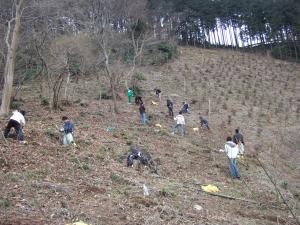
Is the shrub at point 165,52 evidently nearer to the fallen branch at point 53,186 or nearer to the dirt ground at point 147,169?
the dirt ground at point 147,169

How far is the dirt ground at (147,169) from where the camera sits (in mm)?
10070

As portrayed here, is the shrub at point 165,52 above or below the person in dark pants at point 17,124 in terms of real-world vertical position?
above

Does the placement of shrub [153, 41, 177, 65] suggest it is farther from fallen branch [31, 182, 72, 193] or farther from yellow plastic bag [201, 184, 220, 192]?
fallen branch [31, 182, 72, 193]

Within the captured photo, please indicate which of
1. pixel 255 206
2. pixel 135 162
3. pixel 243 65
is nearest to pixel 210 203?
pixel 255 206

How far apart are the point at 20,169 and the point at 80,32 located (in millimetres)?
22071

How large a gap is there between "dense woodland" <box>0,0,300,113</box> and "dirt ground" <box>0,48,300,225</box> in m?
2.32

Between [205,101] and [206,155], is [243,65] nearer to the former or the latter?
[205,101]

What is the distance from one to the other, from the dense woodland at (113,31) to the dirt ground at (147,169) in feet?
7.62

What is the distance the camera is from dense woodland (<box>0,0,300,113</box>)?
24062 mm

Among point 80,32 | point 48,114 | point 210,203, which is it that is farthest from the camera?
point 80,32

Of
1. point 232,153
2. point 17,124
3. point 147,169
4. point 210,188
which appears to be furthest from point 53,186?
point 232,153

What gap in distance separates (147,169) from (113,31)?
891 inches

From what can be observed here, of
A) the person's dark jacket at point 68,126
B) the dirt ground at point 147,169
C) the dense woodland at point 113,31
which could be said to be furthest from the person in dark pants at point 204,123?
the person's dark jacket at point 68,126

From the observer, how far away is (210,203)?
39.6 feet
